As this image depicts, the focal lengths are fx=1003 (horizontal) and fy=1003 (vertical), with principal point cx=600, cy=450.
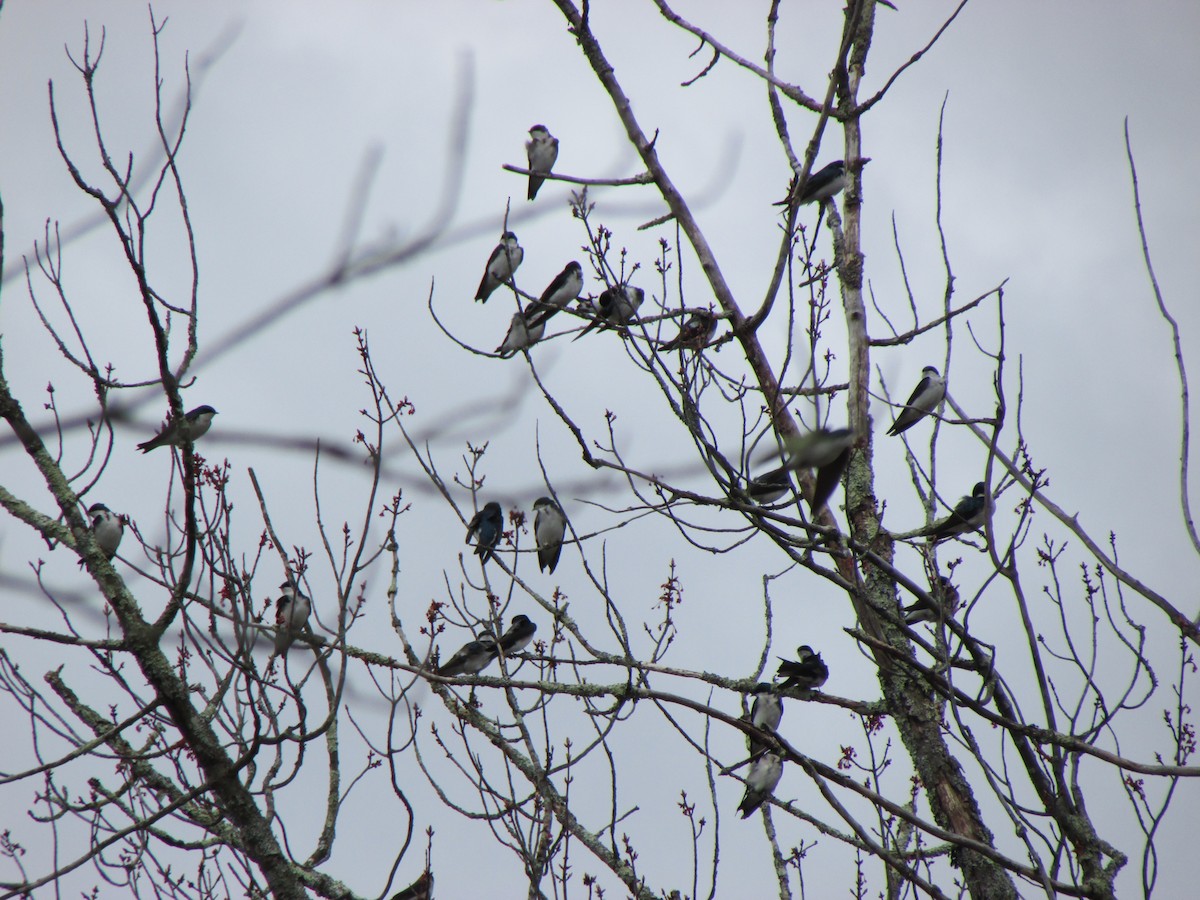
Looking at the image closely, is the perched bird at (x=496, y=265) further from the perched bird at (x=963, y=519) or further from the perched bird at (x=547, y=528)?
the perched bird at (x=963, y=519)

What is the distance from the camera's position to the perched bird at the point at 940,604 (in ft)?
10.5

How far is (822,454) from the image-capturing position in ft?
10.7

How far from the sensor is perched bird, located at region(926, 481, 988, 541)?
451 centimetres

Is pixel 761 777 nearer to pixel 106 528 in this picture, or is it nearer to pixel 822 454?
pixel 822 454

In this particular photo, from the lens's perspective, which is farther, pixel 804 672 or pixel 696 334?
pixel 804 672

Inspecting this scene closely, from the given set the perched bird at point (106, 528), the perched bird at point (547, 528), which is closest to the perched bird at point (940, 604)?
the perched bird at point (547, 528)

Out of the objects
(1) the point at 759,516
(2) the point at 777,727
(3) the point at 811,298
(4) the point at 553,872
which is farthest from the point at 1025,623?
(2) the point at 777,727

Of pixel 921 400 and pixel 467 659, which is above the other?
pixel 921 400

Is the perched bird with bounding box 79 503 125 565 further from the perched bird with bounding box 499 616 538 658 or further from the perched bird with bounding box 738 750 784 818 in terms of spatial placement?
the perched bird with bounding box 738 750 784 818

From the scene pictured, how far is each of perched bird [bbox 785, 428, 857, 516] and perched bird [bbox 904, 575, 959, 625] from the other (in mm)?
475

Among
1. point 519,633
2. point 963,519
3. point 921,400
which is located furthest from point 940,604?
point 921,400

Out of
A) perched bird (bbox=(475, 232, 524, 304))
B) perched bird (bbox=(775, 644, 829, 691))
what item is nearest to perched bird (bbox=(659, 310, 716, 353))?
perched bird (bbox=(775, 644, 829, 691))

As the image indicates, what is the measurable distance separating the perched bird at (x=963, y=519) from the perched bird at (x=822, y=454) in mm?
546

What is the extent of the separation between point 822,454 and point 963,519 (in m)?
1.59
